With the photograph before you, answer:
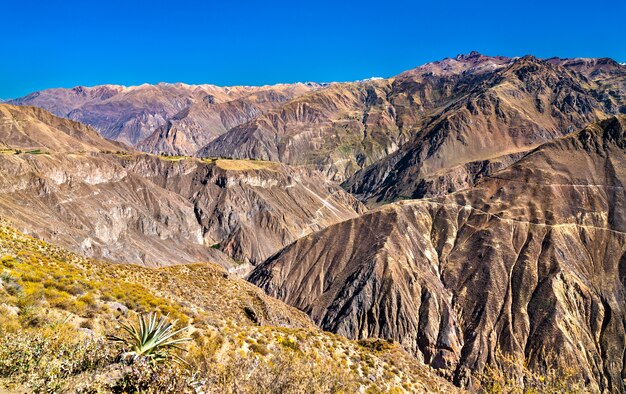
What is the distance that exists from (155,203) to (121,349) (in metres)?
132

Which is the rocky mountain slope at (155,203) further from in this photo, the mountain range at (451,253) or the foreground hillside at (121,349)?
the foreground hillside at (121,349)

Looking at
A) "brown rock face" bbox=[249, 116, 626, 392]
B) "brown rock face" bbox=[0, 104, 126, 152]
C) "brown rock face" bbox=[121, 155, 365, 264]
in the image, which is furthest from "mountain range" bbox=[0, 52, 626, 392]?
"brown rock face" bbox=[0, 104, 126, 152]

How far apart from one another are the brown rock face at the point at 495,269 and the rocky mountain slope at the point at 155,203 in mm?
35463

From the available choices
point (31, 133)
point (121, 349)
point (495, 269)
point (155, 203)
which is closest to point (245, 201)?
point (155, 203)

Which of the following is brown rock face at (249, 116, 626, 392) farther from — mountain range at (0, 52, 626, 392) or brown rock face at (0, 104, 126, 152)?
brown rock face at (0, 104, 126, 152)

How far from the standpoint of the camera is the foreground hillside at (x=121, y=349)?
10984mm

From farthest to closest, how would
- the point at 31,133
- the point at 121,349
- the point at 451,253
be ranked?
the point at 31,133 → the point at 451,253 → the point at 121,349

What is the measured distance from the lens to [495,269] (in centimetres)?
8738

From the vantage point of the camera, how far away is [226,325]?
72.7ft

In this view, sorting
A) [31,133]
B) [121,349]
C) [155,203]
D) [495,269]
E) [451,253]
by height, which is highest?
[31,133]

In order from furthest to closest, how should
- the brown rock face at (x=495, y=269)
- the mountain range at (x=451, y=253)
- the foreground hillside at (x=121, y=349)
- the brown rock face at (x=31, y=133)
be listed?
the brown rock face at (x=31, y=133)
the mountain range at (x=451, y=253)
the brown rock face at (x=495, y=269)
the foreground hillside at (x=121, y=349)

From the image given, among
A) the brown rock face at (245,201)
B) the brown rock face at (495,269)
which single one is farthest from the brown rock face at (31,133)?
the brown rock face at (495,269)

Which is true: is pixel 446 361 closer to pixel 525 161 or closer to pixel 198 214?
pixel 525 161

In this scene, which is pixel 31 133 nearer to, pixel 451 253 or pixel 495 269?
pixel 451 253
